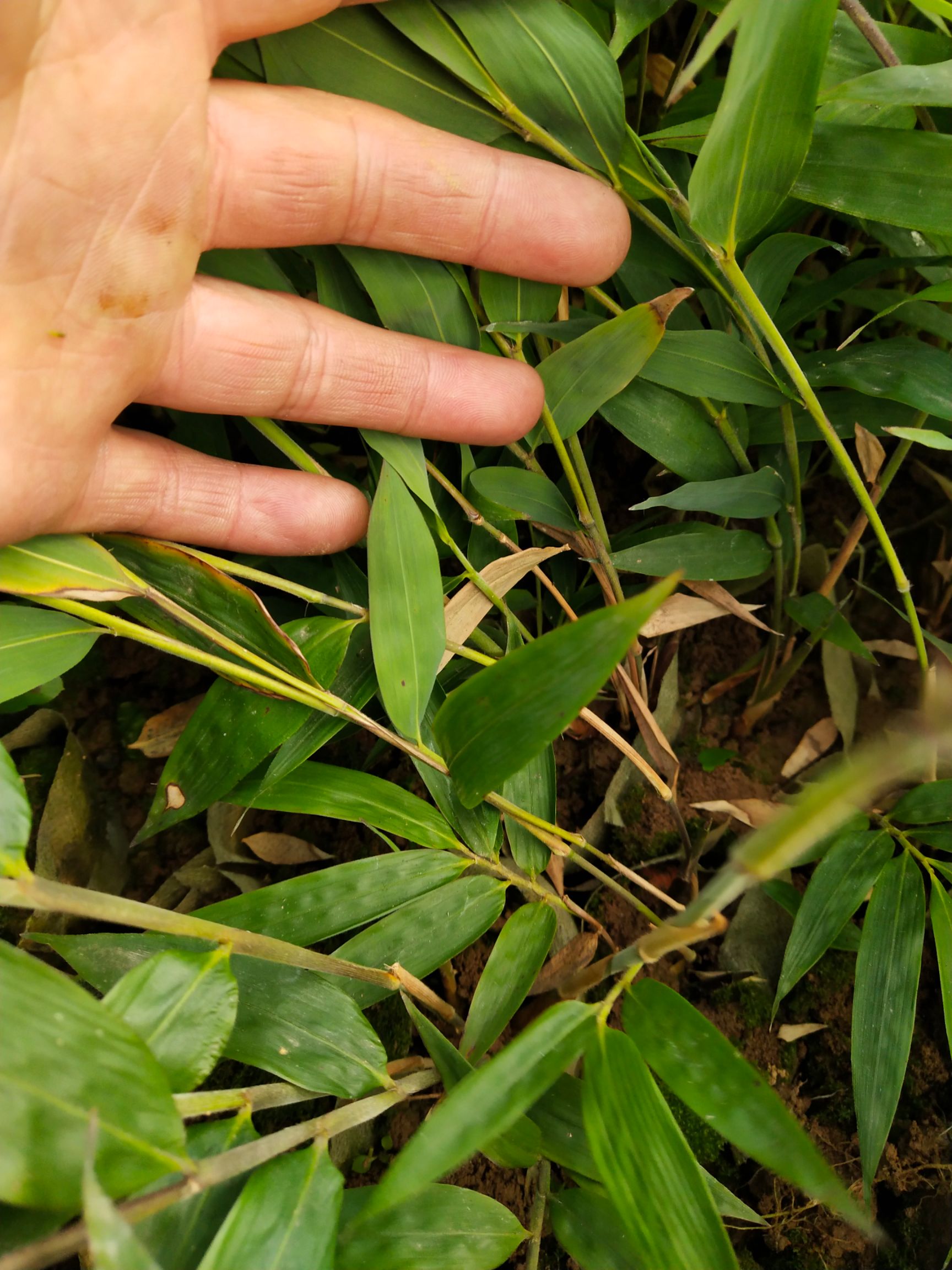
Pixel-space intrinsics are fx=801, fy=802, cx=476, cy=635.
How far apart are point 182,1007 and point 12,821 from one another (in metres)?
0.14

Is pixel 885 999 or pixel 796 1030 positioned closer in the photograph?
pixel 885 999

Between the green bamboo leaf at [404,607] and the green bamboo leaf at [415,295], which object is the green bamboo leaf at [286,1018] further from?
the green bamboo leaf at [415,295]

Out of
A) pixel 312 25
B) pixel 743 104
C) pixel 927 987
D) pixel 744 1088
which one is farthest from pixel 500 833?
pixel 312 25

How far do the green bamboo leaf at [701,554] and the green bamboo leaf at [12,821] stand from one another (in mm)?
493

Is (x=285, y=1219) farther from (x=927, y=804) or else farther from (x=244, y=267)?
(x=244, y=267)

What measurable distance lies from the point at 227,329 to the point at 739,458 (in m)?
0.48

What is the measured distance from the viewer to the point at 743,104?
46 centimetres

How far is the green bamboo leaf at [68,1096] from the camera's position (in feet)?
1.22

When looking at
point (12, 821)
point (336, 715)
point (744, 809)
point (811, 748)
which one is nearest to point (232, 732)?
point (336, 715)

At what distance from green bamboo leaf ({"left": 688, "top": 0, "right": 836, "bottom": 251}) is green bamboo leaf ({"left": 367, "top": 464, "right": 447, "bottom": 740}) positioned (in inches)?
11.8

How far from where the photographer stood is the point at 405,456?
74 cm

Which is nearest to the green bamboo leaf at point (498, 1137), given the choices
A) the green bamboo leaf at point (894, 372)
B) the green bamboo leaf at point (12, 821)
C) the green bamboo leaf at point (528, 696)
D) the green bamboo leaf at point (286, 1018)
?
the green bamboo leaf at point (286, 1018)

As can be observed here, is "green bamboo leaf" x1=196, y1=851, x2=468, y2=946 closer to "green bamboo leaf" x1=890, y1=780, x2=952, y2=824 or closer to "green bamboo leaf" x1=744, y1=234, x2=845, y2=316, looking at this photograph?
"green bamboo leaf" x1=890, y1=780, x2=952, y2=824

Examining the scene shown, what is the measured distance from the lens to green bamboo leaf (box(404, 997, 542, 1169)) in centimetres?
54
